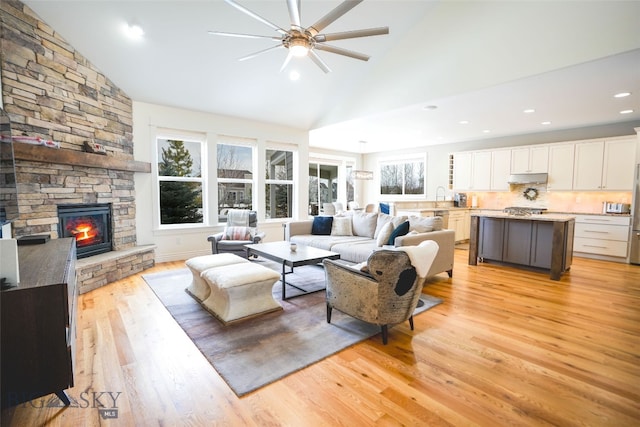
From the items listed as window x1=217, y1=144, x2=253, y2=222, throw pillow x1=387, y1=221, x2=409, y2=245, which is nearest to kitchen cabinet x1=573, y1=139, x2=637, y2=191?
throw pillow x1=387, y1=221, x2=409, y2=245

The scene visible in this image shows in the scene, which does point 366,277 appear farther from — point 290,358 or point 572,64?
point 572,64

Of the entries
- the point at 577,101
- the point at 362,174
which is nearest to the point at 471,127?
the point at 577,101

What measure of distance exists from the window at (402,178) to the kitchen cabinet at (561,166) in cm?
312

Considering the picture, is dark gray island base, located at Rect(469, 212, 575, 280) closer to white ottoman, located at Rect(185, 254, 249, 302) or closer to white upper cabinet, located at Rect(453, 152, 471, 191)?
white upper cabinet, located at Rect(453, 152, 471, 191)

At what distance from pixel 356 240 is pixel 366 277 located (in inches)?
89.6

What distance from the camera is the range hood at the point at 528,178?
6.33 meters

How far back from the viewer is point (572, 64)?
3234mm

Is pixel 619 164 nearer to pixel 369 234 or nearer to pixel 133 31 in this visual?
pixel 369 234

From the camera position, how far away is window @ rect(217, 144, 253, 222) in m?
6.08

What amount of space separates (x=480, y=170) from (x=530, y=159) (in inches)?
41.6

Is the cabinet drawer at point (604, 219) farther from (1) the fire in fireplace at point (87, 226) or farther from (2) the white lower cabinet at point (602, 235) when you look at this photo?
(1) the fire in fireplace at point (87, 226)

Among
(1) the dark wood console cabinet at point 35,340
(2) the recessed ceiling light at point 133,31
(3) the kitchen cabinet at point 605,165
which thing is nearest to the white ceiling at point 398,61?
(2) the recessed ceiling light at point 133,31

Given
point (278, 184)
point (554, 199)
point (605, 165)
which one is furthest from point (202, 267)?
point (554, 199)

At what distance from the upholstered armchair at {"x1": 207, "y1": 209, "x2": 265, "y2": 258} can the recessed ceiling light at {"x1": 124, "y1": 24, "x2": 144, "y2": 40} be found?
113 inches
